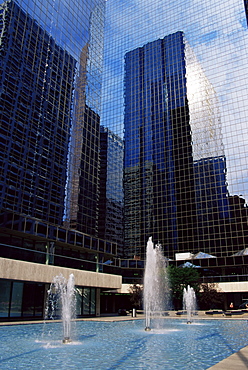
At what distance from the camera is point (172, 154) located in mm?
84875

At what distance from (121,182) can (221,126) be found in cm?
3036

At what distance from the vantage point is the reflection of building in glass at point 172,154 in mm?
77125

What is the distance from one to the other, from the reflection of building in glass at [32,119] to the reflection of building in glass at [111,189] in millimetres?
40010

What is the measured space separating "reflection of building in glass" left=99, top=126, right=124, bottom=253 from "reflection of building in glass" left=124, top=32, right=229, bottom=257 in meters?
2.47

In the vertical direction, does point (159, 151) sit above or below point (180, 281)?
above

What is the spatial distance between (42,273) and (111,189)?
6025 centimetres

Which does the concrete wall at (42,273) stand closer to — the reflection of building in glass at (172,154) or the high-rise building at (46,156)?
the high-rise building at (46,156)

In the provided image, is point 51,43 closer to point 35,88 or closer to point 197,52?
point 35,88

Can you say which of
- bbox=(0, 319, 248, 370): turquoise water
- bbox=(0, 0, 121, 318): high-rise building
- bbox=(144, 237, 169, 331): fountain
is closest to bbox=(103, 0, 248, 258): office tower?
bbox=(144, 237, 169, 331): fountain

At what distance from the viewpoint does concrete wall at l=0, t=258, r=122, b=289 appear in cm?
2802

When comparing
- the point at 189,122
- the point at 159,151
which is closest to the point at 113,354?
the point at 159,151

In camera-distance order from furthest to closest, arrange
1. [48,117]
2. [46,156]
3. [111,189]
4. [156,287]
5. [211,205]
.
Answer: [111,189] < [211,205] < [156,287] < [48,117] < [46,156]

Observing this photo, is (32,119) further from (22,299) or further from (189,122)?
(189,122)

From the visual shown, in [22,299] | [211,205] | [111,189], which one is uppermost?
[111,189]
